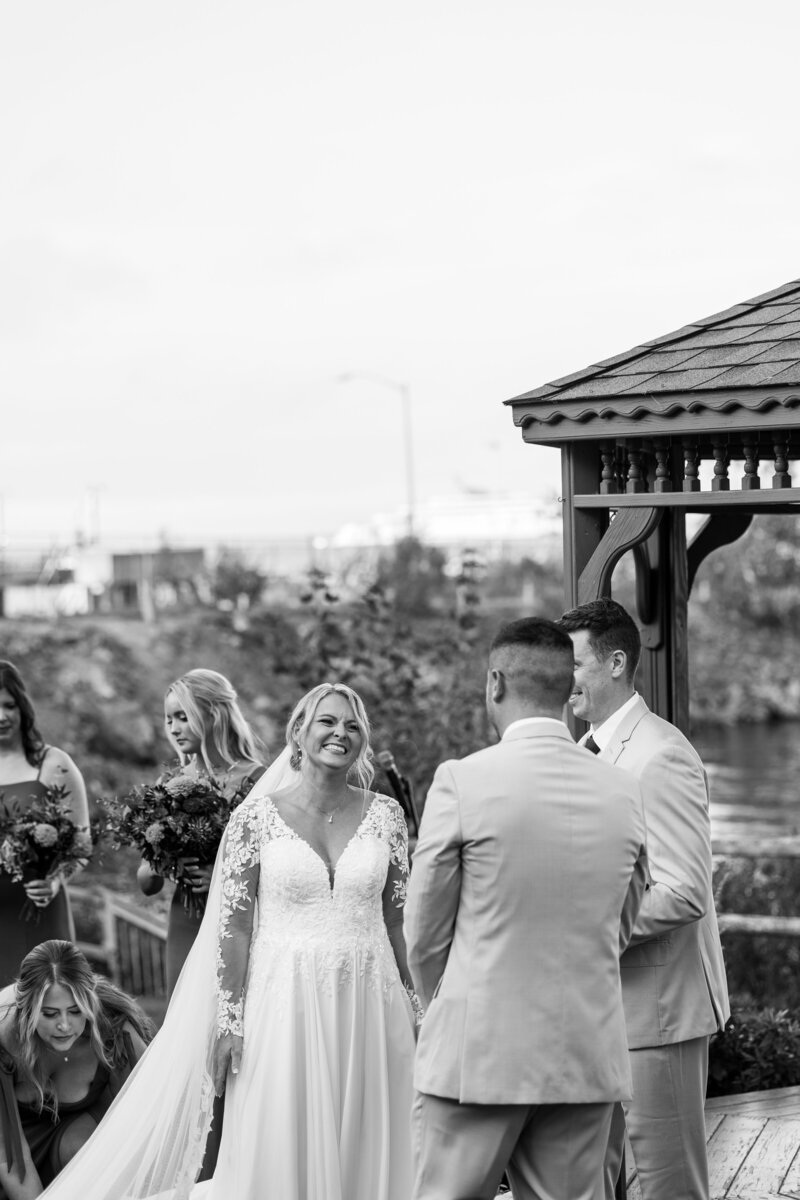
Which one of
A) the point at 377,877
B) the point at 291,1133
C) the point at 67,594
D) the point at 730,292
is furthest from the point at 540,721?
the point at 730,292

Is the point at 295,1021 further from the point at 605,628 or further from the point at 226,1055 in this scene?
the point at 605,628

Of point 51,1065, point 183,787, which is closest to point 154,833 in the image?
point 183,787

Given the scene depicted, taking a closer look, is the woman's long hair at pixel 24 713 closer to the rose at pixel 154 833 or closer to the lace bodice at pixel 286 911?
the rose at pixel 154 833

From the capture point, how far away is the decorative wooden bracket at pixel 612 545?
4988mm

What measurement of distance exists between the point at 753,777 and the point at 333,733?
22596 mm

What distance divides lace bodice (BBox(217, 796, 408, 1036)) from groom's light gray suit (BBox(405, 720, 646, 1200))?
4.10 feet

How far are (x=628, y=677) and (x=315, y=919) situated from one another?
4.31ft

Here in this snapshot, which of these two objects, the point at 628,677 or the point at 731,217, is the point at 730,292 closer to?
the point at 731,217

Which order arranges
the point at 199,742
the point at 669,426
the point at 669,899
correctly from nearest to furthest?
1. the point at 669,899
2. the point at 669,426
3. the point at 199,742

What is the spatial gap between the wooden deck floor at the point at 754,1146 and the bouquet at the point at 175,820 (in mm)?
1953

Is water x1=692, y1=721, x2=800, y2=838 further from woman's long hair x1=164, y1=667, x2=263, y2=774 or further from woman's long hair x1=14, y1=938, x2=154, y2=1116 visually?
woman's long hair x1=14, y1=938, x2=154, y2=1116

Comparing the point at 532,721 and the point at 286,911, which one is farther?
the point at 286,911

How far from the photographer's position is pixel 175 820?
5277 mm

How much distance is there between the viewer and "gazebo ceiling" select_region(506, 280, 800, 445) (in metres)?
4.54
